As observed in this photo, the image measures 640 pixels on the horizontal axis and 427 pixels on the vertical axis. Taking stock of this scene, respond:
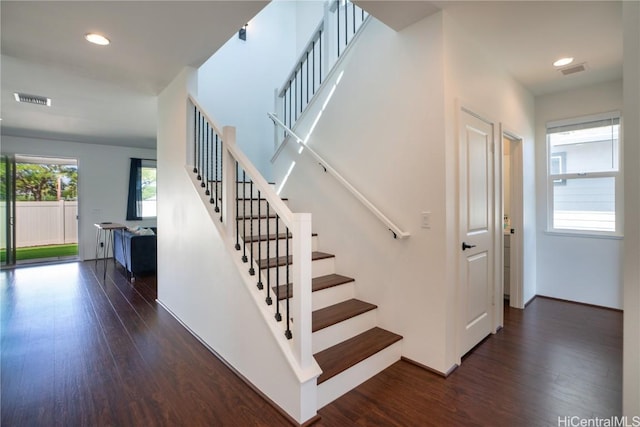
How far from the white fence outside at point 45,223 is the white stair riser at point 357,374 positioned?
9.07m

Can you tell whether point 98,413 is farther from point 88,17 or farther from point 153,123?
point 153,123

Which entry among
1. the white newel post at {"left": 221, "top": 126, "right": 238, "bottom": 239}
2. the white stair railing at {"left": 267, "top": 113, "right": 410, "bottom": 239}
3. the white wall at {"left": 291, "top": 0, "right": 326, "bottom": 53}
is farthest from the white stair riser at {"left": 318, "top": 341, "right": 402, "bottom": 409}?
the white wall at {"left": 291, "top": 0, "right": 326, "bottom": 53}

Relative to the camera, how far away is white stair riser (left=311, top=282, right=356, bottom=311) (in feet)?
8.44

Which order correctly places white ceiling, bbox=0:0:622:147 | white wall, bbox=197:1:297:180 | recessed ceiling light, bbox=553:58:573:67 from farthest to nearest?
white wall, bbox=197:1:297:180
recessed ceiling light, bbox=553:58:573:67
white ceiling, bbox=0:0:622:147

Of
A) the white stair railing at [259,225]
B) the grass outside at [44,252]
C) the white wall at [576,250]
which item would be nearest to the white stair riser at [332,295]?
the white stair railing at [259,225]

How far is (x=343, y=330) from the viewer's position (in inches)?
94.4

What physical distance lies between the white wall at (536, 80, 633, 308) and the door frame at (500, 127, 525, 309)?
624 millimetres

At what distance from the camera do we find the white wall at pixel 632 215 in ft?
4.42

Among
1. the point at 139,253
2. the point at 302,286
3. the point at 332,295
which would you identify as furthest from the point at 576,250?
the point at 139,253

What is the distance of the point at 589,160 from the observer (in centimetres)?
Result: 369

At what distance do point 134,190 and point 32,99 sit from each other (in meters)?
3.59

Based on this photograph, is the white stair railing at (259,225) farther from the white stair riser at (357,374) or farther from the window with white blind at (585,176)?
the window with white blind at (585,176)

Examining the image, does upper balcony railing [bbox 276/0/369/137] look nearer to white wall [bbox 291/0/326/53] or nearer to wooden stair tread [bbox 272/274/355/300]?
white wall [bbox 291/0/326/53]

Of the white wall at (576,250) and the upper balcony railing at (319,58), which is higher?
the upper balcony railing at (319,58)
